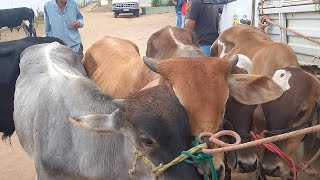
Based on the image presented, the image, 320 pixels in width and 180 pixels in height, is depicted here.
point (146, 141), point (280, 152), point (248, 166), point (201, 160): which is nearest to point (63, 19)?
point (248, 166)

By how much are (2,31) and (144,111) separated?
17.8 metres

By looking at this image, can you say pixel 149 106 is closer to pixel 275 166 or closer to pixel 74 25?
pixel 275 166

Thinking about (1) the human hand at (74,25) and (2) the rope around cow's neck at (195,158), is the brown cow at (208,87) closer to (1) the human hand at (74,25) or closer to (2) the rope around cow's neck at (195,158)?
(2) the rope around cow's neck at (195,158)

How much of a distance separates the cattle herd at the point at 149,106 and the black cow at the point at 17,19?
1413 centimetres

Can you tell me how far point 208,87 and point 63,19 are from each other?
3.86 m

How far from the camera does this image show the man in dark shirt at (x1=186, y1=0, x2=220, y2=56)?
613cm

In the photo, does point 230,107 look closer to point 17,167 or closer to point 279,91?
point 279,91

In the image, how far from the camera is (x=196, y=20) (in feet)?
20.5

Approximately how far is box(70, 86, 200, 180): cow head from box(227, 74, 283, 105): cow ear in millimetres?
518

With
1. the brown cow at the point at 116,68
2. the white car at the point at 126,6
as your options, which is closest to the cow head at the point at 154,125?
the brown cow at the point at 116,68

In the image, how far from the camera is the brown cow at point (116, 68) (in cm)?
434

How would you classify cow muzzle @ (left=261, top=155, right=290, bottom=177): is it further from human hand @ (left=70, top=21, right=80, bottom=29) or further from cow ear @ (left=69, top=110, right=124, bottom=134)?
human hand @ (left=70, top=21, right=80, bottom=29)

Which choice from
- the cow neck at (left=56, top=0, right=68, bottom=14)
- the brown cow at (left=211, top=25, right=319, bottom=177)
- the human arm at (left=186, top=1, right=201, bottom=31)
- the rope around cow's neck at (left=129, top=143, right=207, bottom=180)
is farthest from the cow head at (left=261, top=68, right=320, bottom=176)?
the cow neck at (left=56, top=0, right=68, bottom=14)

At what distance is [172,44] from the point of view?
4.76 m
